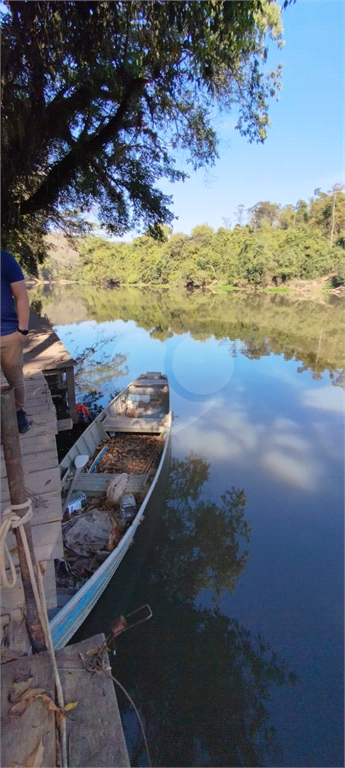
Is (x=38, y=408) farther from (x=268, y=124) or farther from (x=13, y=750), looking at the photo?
(x=268, y=124)

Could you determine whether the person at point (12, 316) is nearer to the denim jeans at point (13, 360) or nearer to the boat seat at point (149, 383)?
the denim jeans at point (13, 360)

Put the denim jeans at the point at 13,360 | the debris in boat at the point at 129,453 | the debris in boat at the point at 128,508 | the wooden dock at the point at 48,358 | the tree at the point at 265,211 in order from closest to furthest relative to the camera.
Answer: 1. the denim jeans at the point at 13,360
2. the debris in boat at the point at 128,508
3. the wooden dock at the point at 48,358
4. the debris in boat at the point at 129,453
5. the tree at the point at 265,211

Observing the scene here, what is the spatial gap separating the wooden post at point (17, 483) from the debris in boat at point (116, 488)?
3441mm

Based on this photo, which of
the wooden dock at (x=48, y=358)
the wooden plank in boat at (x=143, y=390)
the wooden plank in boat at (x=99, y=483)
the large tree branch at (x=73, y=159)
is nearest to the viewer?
the wooden plank in boat at (x=99, y=483)

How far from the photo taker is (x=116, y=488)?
5.00 m

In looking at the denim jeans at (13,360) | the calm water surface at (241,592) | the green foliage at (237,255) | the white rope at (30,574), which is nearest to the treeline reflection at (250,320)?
the green foliage at (237,255)

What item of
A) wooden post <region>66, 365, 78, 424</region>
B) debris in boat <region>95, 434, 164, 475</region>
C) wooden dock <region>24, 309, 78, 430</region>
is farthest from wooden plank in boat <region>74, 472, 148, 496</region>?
wooden post <region>66, 365, 78, 424</region>

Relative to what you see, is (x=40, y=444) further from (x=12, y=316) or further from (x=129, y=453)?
(x=129, y=453)

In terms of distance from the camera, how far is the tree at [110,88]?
199 inches

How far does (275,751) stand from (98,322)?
21770mm

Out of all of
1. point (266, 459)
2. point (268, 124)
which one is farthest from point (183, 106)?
point (266, 459)

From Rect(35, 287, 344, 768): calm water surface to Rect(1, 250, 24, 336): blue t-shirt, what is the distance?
3036 millimetres

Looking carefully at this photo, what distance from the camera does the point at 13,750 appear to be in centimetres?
118

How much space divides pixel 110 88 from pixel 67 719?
8.26 meters
